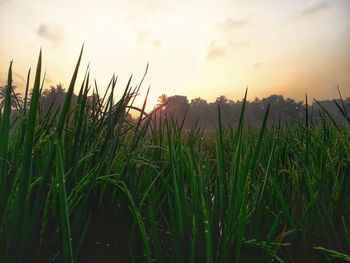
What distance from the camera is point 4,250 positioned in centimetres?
78

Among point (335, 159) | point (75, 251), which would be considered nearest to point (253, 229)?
point (75, 251)

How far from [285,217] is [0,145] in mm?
742

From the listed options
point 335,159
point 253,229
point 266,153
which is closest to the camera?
point 253,229

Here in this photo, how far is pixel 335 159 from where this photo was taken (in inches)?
54.7

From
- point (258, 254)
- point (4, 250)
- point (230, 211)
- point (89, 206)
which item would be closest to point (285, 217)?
point (258, 254)

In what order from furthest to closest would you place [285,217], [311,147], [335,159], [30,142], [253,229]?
[311,147], [335,159], [285,217], [253,229], [30,142]

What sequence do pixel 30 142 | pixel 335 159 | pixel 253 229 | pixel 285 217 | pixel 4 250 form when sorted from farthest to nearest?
pixel 335 159
pixel 285 217
pixel 253 229
pixel 4 250
pixel 30 142

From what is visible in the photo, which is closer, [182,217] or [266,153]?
[182,217]

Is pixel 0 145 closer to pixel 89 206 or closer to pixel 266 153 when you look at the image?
pixel 89 206

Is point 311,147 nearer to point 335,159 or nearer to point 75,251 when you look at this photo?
point 335,159

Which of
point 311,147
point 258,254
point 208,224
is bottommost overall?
point 258,254

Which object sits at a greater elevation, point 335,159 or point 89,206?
point 335,159

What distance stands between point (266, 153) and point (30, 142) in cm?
120

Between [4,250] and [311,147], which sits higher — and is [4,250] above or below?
below
